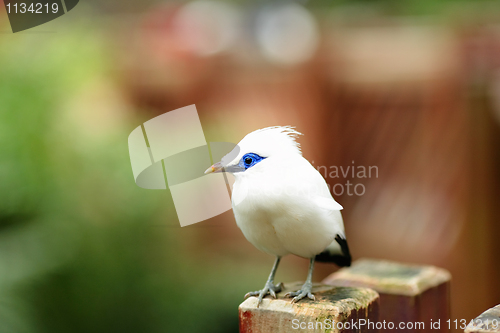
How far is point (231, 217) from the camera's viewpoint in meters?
2.03

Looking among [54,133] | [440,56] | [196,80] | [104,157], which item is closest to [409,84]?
[440,56]

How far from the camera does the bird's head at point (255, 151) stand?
3.31ft

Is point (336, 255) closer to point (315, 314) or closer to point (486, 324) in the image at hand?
point (315, 314)

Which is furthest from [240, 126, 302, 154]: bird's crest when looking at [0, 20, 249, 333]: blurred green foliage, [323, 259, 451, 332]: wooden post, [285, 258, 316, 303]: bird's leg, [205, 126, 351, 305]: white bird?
[0, 20, 249, 333]: blurred green foliage

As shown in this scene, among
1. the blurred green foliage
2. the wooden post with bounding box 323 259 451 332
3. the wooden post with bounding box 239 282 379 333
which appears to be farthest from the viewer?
the blurred green foliage

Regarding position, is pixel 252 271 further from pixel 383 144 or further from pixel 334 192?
pixel 383 144

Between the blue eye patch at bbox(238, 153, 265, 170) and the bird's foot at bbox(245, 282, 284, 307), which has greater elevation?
the blue eye patch at bbox(238, 153, 265, 170)

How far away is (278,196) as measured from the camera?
0.97 m

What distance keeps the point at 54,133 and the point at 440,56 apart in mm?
1766

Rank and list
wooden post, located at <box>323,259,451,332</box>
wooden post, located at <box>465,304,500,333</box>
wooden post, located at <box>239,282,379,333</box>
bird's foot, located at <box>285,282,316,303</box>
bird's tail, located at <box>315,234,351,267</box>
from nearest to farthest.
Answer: wooden post, located at <box>465,304,500,333</box> < wooden post, located at <box>239,282,379,333</box> < bird's foot, located at <box>285,282,316,303</box> < wooden post, located at <box>323,259,451,332</box> < bird's tail, located at <box>315,234,351,267</box>

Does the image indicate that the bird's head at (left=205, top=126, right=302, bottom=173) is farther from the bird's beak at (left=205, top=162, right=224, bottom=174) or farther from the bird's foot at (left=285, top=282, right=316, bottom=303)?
the bird's foot at (left=285, top=282, right=316, bottom=303)

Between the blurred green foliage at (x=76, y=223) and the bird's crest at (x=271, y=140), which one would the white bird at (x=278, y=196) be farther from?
the blurred green foliage at (x=76, y=223)

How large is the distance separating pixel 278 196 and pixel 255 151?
121 mm

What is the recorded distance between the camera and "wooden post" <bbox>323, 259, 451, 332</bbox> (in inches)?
44.1
